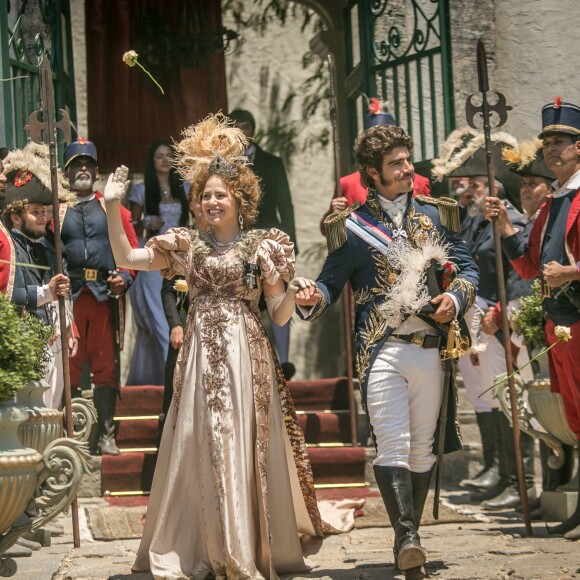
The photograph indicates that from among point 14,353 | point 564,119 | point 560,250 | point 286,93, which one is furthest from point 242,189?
point 286,93

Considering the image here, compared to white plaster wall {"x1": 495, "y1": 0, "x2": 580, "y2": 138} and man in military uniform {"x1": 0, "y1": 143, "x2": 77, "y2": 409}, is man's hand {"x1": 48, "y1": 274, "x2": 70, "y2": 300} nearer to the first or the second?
man in military uniform {"x1": 0, "y1": 143, "x2": 77, "y2": 409}

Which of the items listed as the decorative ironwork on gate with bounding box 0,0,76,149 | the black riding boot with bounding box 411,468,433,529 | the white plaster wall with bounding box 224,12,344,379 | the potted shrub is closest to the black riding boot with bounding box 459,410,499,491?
the black riding boot with bounding box 411,468,433,529

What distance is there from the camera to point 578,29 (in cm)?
1007

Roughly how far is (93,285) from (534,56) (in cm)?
410

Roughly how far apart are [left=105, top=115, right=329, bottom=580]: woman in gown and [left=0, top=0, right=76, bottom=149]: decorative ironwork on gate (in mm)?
2782

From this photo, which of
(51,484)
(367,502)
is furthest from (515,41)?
(51,484)

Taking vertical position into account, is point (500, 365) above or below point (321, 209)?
below

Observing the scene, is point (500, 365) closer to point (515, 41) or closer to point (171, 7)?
point (515, 41)

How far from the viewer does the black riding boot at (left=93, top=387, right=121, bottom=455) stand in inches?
336

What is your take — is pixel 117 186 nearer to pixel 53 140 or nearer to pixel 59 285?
pixel 59 285

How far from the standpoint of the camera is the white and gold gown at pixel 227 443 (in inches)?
216

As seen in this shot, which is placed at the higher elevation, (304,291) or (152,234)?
(152,234)

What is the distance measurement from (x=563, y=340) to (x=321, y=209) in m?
6.83

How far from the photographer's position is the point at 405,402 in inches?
225
